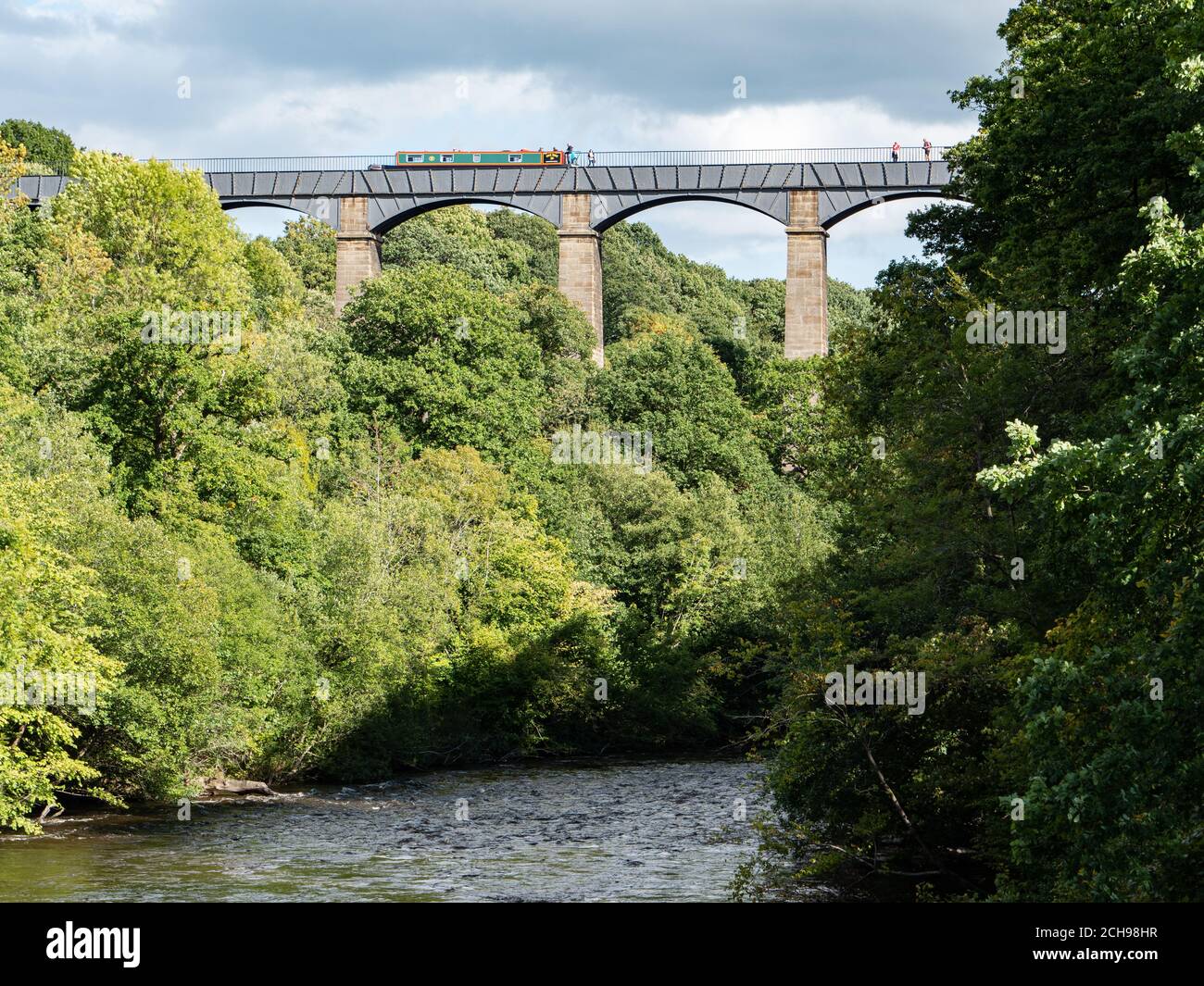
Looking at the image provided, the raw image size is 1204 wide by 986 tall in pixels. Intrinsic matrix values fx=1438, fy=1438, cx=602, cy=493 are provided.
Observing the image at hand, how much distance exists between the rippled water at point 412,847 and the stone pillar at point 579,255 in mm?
40338

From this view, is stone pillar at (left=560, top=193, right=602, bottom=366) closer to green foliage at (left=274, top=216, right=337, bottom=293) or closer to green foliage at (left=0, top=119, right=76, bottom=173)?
green foliage at (left=274, top=216, right=337, bottom=293)

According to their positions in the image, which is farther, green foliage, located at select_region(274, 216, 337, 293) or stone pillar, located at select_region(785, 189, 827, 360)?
green foliage, located at select_region(274, 216, 337, 293)

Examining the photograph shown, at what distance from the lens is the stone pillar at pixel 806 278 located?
7212cm

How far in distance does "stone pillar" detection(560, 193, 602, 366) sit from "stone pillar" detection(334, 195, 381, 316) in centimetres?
1007

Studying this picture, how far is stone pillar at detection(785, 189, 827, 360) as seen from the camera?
237 feet

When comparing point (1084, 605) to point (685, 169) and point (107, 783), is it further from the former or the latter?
point (685, 169)

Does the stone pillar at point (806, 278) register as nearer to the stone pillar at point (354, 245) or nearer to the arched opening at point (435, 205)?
the arched opening at point (435, 205)

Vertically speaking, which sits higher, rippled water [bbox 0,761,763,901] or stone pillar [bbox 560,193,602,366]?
stone pillar [bbox 560,193,602,366]
